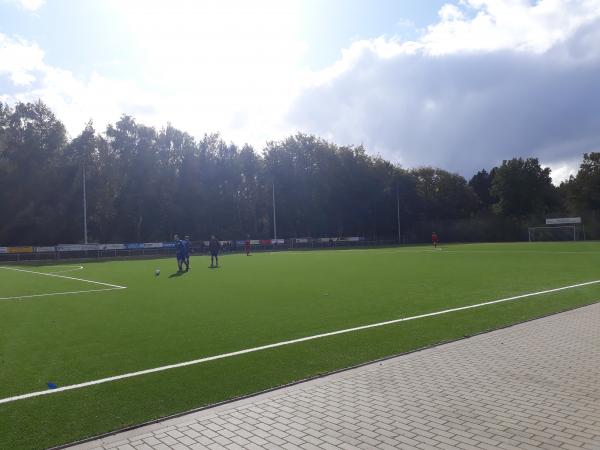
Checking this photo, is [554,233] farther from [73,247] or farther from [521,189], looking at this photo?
[73,247]

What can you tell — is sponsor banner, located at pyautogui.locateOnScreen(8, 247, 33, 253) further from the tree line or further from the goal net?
the goal net

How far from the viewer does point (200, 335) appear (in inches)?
342

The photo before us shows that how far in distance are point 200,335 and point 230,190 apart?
221 feet

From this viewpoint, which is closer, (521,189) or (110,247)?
(110,247)

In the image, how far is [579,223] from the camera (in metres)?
62.2

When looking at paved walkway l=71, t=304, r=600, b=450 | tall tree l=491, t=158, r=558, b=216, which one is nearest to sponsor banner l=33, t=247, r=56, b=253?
Answer: paved walkway l=71, t=304, r=600, b=450

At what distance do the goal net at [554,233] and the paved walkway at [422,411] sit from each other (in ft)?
208

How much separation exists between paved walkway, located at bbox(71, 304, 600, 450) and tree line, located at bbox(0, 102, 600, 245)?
2271 inches

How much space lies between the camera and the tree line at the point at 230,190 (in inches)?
2226

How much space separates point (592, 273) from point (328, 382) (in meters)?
16.5

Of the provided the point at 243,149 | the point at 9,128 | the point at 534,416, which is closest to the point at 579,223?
the point at 243,149

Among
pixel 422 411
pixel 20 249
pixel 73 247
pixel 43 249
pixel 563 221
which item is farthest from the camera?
pixel 563 221

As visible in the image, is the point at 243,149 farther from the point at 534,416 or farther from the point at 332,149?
the point at 534,416

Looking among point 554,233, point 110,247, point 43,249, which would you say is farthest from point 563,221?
point 43,249
